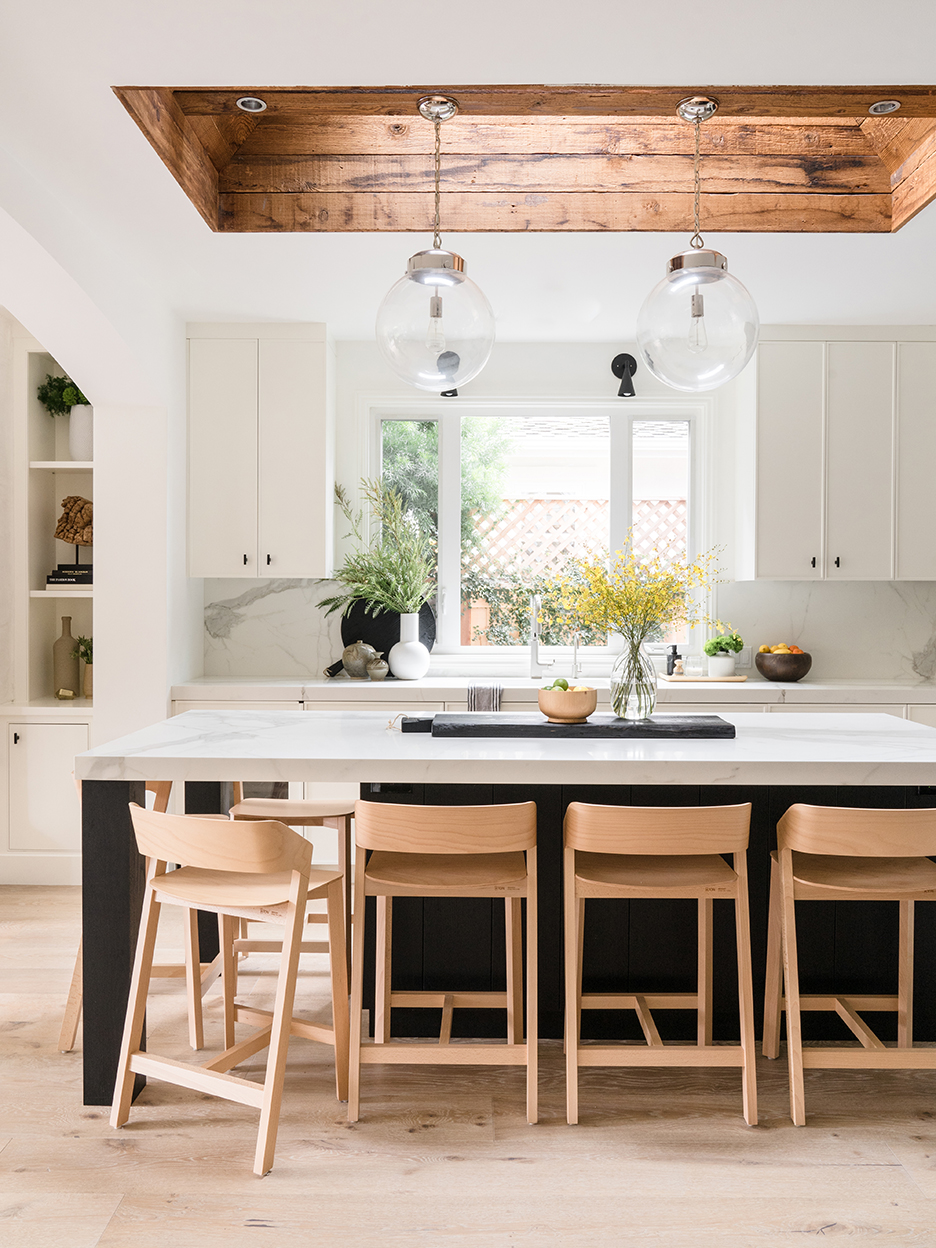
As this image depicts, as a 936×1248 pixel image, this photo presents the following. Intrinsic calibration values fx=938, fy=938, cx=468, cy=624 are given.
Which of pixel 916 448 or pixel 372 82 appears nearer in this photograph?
pixel 372 82

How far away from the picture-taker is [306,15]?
6.68ft

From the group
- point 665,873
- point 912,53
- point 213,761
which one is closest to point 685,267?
point 912,53

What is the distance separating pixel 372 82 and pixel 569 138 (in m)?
1.16

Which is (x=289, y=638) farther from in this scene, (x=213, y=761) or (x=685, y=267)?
(x=685, y=267)

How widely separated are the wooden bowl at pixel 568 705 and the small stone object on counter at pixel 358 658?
5.98 feet


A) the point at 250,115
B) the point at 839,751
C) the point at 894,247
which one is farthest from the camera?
the point at 894,247

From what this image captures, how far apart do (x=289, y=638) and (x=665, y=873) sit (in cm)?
294

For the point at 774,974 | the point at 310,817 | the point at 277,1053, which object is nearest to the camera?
the point at 277,1053

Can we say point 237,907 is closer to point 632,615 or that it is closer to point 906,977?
point 632,615

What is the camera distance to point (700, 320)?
213 centimetres

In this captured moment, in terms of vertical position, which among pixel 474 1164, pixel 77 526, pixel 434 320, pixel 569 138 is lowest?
pixel 474 1164

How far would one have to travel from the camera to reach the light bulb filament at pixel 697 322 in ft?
6.98

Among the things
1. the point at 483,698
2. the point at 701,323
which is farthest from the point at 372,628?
the point at 701,323

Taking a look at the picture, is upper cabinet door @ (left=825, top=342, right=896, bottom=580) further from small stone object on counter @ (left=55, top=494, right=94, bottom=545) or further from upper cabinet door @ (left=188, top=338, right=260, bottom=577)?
small stone object on counter @ (left=55, top=494, right=94, bottom=545)
